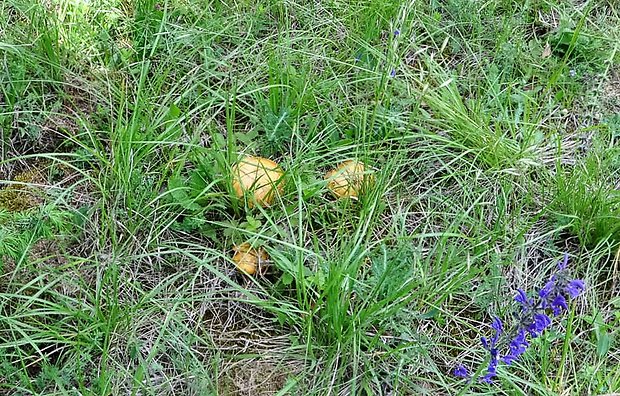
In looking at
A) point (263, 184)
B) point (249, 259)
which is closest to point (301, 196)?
point (263, 184)

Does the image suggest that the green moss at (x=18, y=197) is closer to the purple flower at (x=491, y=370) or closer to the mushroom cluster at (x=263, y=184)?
the mushroom cluster at (x=263, y=184)

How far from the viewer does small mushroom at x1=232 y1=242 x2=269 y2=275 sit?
7.22ft

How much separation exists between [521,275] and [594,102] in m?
0.93

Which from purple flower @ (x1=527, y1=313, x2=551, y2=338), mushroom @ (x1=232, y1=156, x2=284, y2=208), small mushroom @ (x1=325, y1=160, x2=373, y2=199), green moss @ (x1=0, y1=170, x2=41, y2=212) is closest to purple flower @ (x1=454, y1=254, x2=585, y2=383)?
purple flower @ (x1=527, y1=313, x2=551, y2=338)

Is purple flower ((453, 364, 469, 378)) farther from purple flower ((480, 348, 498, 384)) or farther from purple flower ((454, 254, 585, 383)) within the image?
purple flower ((454, 254, 585, 383))

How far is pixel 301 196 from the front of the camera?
2.27 meters

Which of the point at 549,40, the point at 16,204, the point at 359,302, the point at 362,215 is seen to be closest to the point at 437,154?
the point at 362,215

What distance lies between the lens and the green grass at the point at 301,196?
6.67 feet

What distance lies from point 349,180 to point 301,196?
0.63ft

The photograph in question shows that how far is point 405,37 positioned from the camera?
2.81 m

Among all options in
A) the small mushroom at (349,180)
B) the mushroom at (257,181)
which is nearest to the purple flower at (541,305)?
the small mushroom at (349,180)

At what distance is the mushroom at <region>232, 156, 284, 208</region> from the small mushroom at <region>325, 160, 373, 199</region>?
0.18 metres

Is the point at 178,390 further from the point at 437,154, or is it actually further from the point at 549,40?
the point at 549,40

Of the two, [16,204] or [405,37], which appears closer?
[16,204]
